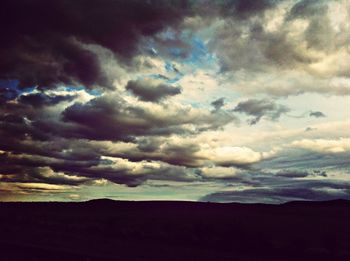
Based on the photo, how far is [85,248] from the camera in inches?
1189

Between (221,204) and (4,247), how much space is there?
86.7 metres

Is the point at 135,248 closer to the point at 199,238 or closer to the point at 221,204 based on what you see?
the point at 199,238

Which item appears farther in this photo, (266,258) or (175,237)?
(175,237)

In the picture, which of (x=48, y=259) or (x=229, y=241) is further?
(x=229, y=241)

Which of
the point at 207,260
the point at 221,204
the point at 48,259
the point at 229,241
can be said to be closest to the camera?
the point at 48,259

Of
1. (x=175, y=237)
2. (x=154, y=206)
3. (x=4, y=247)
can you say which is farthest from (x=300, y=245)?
(x=154, y=206)

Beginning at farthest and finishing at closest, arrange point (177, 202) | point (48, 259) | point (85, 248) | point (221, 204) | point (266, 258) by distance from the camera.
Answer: point (177, 202) < point (221, 204) < point (85, 248) < point (266, 258) < point (48, 259)

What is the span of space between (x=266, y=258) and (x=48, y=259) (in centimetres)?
1480

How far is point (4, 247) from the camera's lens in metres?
29.4

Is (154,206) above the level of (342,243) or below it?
above

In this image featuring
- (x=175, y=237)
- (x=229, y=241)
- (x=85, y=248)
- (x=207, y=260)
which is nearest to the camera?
(x=207, y=260)

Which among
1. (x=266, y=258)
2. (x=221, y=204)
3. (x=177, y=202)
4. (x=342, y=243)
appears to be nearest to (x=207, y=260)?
(x=266, y=258)

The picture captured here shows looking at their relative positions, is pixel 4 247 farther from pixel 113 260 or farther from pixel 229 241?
pixel 229 241

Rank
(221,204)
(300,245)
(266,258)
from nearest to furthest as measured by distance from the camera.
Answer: (266,258)
(300,245)
(221,204)
